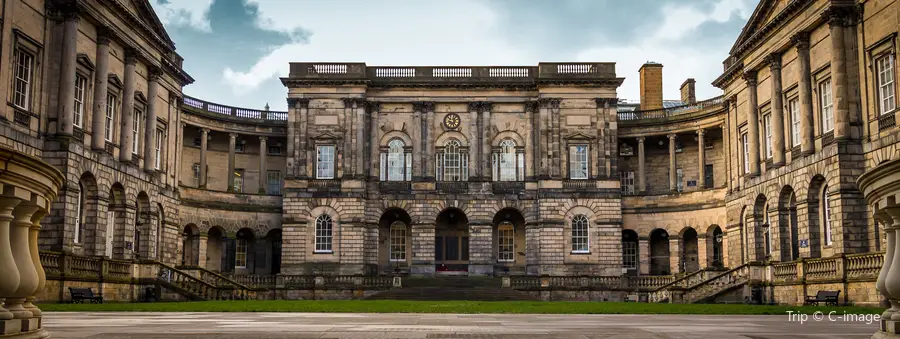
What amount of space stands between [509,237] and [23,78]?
30.0 metres

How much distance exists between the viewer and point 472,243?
51281mm

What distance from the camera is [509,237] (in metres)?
53.1

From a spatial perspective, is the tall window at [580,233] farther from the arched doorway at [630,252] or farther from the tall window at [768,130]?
the tall window at [768,130]

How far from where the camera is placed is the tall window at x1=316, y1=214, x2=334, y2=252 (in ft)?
167

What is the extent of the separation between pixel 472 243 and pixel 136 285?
20.7m

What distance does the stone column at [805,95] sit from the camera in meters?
35.0

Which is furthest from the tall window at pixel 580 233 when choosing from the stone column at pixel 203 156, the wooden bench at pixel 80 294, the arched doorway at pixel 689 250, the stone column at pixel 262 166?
the wooden bench at pixel 80 294

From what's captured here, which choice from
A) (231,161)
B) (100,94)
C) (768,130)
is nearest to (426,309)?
(100,94)

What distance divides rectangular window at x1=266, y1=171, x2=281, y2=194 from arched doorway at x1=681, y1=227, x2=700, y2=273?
2478 cm

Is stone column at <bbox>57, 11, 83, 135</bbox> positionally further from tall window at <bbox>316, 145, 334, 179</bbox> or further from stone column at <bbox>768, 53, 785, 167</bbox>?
stone column at <bbox>768, 53, 785, 167</bbox>

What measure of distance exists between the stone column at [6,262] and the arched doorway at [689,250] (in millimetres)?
48118

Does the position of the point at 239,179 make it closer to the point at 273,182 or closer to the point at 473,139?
the point at 273,182

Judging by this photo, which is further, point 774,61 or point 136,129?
point 136,129

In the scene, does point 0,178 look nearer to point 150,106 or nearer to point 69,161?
point 69,161
